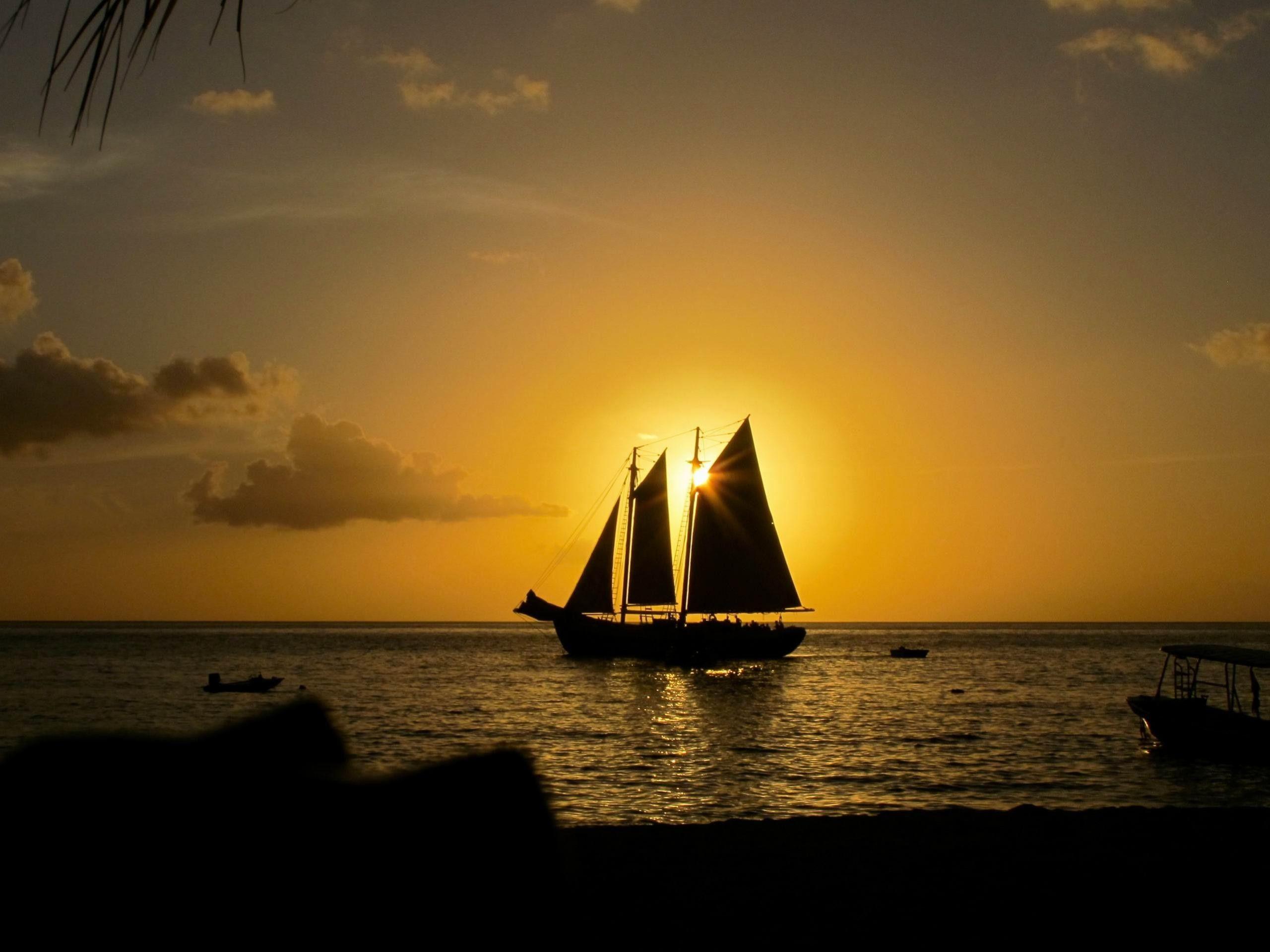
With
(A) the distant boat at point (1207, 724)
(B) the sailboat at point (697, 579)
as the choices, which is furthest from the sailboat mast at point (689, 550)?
(A) the distant boat at point (1207, 724)

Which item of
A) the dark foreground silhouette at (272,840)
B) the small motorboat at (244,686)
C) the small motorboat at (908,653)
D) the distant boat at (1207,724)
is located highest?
the dark foreground silhouette at (272,840)

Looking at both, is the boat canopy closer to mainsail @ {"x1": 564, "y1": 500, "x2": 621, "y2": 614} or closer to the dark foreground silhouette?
the dark foreground silhouette

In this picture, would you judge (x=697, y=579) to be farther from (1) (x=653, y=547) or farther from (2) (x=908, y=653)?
(2) (x=908, y=653)

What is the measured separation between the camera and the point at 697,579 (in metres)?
86.4

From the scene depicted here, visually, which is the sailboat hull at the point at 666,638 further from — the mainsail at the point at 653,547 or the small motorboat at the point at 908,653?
the small motorboat at the point at 908,653

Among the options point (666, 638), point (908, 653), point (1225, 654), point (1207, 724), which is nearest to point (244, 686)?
point (666, 638)

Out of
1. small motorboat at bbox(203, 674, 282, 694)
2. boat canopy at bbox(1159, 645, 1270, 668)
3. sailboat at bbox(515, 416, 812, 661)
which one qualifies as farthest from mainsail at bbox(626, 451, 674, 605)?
boat canopy at bbox(1159, 645, 1270, 668)

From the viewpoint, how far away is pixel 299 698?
2076 millimetres

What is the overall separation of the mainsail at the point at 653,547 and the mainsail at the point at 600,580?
7.68 feet

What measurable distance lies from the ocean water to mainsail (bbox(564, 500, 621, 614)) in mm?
6147

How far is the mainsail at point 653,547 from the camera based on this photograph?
91.9 meters

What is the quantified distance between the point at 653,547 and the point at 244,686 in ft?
131

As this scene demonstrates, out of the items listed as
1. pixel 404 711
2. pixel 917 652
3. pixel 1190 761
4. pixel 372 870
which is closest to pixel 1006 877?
pixel 372 870

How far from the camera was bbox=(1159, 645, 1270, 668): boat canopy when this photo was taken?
1040 inches
